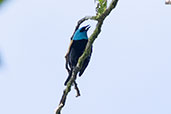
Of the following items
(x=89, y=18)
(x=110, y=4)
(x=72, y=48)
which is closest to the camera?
(x=110, y=4)

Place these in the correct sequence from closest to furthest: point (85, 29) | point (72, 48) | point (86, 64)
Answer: point (86, 64)
point (72, 48)
point (85, 29)

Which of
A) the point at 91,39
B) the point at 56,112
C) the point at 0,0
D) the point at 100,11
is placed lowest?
the point at 56,112

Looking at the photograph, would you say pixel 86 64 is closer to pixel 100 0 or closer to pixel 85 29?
pixel 85 29

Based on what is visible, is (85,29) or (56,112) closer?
(56,112)

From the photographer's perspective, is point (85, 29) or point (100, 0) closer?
point (100, 0)

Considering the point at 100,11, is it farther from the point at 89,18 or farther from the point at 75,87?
the point at 75,87

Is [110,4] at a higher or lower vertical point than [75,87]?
higher

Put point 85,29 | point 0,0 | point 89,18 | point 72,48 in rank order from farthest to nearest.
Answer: point 85,29
point 72,48
point 89,18
point 0,0

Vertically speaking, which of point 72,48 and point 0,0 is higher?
point 0,0

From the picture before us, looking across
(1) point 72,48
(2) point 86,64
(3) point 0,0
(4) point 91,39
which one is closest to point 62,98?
(4) point 91,39

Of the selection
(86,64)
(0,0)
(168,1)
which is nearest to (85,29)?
(86,64)

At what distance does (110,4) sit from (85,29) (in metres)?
2.56

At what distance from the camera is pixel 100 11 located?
2279 mm

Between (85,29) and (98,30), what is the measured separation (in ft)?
7.91
